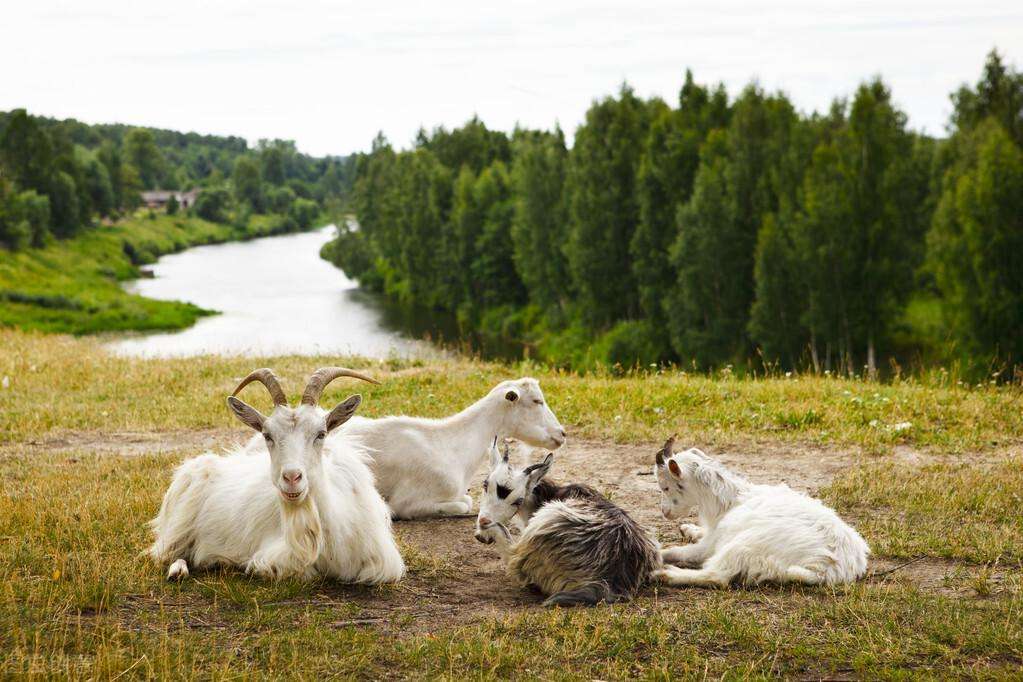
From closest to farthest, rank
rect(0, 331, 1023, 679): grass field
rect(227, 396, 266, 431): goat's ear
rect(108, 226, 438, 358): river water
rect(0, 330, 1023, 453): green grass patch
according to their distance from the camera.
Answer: rect(0, 331, 1023, 679): grass field → rect(227, 396, 266, 431): goat's ear → rect(0, 330, 1023, 453): green grass patch → rect(108, 226, 438, 358): river water

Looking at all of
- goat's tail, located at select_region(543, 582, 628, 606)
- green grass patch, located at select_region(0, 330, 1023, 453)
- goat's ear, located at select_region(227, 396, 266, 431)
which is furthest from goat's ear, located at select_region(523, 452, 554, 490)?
green grass patch, located at select_region(0, 330, 1023, 453)

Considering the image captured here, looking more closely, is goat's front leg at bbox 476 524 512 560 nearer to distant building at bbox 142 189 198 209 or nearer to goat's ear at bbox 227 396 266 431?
goat's ear at bbox 227 396 266 431

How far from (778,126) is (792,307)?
26.1ft

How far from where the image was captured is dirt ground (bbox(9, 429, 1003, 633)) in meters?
5.89

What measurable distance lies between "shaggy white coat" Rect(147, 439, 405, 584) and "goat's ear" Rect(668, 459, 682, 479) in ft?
6.75

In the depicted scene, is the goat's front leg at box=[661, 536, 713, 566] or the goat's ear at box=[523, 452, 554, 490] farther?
the goat's ear at box=[523, 452, 554, 490]

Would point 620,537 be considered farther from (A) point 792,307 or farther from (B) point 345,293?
(B) point 345,293

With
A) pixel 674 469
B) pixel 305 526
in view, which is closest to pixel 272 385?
pixel 305 526

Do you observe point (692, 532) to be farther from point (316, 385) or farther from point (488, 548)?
point (316, 385)

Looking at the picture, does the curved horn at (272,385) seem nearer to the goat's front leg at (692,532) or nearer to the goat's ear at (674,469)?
the goat's ear at (674,469)

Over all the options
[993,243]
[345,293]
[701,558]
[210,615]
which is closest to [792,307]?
[993,243]

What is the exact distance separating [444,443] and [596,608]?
280cm

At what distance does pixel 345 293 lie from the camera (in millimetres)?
67625

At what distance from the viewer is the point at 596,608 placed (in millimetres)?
5770
